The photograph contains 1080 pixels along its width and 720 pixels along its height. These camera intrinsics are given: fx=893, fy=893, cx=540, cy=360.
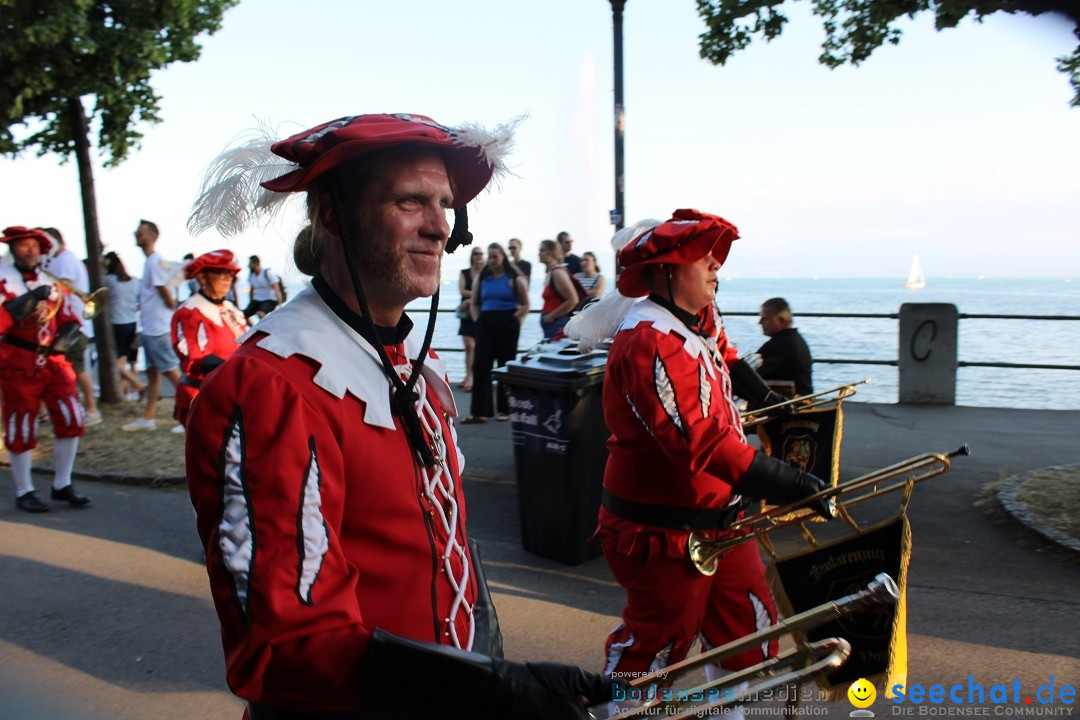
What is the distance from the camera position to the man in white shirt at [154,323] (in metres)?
9.52

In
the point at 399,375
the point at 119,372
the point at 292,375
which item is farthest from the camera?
the point at 119,372

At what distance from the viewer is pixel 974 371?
53.9 feet

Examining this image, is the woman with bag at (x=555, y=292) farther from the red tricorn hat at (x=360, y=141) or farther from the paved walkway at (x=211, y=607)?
the red tricorn hat at (x=360, y=141)

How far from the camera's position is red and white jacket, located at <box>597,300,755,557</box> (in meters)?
2.92

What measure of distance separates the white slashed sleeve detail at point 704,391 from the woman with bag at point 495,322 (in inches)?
244

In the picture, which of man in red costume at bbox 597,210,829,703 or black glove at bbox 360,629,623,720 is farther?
man in red costume at bbox 597,210,829,703

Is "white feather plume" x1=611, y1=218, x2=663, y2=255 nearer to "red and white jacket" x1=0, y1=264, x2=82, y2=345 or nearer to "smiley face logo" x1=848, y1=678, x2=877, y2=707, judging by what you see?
"smiley face logo" x1=848, y1=678, x2=877, y2=707

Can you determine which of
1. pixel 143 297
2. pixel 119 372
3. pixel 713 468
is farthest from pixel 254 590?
pixel 119 372

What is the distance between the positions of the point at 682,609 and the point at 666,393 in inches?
28.7

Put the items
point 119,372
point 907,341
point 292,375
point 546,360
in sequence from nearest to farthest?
1. point 292,375
2. point 546,360
3. point 907,341
4. point 119,372

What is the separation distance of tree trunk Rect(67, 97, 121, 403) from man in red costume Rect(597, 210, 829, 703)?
8296 mm

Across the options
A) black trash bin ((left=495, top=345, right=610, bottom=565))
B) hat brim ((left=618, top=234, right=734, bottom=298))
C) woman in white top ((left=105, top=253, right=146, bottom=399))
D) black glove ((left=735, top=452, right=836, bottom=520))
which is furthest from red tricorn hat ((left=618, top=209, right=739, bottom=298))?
woman in white top ((left=105, top=253, right=146, bottom=399))

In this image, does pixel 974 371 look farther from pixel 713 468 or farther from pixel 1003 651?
pixel 713 468

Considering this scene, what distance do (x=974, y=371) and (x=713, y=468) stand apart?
15.4 meters
